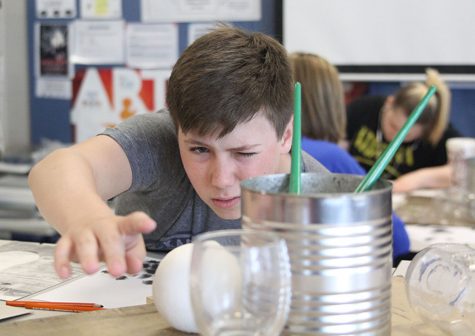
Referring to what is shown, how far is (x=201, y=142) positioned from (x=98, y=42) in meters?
2.41

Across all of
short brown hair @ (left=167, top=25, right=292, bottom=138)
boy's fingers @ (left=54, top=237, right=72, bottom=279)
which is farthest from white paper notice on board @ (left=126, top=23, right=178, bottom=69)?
boy's fingers @ (left=54, top=237, right=72, bottom=279)

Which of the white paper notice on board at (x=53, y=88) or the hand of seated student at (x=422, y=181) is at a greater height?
the white paper notice on board at (x=53, y=88)

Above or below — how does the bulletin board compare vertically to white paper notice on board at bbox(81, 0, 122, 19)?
below

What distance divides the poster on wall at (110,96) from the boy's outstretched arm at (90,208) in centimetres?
212

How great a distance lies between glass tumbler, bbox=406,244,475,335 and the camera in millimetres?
810

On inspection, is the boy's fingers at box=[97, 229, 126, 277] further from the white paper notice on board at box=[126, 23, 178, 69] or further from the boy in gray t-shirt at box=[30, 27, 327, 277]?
the white paper notice on board at box=[126, 23, 178, 69]

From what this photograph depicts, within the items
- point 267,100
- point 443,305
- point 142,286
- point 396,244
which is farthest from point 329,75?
point 443,305

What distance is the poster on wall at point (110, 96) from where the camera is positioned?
3.41m

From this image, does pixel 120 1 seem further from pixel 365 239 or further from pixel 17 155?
pixel 365 239

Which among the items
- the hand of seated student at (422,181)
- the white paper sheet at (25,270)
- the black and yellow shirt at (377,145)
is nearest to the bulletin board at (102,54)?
the black and yellow shirt at (377,145)

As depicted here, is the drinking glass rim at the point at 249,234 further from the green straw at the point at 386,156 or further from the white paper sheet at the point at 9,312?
the white paper sheet at the point at 9,312

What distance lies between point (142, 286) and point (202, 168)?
20cm

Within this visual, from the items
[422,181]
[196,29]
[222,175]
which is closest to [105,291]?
[222,175]

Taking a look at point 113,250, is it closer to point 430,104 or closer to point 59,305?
point 59,305
